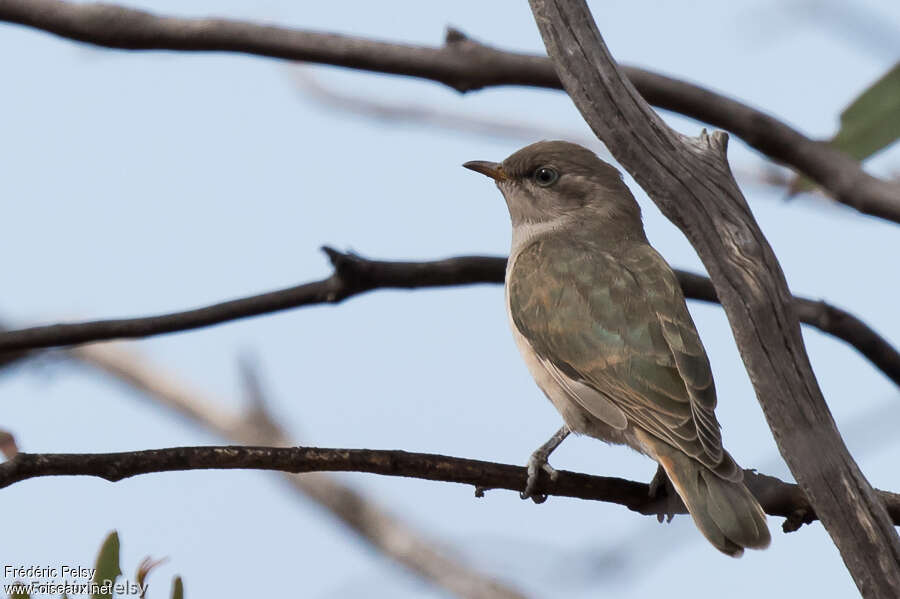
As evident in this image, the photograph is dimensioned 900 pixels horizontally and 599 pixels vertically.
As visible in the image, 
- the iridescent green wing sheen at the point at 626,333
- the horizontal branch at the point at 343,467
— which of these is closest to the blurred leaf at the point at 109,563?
the horizontal branch at the point at 343,467

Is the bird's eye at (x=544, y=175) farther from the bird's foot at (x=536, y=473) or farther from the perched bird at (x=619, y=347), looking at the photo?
the bird's foot at (x=536, y=473)

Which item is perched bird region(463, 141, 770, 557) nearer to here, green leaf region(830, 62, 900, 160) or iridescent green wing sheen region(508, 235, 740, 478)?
iridescent green wing sheen region(508, 235, 740, 478)

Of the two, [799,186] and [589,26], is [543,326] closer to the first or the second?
[799,186]

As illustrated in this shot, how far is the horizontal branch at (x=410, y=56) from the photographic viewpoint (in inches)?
168

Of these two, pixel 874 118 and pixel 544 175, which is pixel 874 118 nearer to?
pixel 874 118

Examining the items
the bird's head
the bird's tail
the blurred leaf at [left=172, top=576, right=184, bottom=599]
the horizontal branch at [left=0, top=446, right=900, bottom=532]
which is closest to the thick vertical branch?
the horizontal branch at [left=0, top=446, right=900, bottom=532]

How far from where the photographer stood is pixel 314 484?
9.29 meters

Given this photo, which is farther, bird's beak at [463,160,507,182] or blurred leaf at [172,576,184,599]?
bird's beak at [463,160,507,182]

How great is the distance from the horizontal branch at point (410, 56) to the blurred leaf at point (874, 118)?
263mm

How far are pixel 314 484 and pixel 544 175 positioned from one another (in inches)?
173

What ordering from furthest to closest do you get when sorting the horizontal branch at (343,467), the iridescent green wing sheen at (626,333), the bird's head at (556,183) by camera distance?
the bird's head at (556,183), the iridescent green wing sheen at (626,333), the horizontal branch at (343,467)

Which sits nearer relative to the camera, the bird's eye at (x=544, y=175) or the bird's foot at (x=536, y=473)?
the bird's foot at (x=536, y=473)

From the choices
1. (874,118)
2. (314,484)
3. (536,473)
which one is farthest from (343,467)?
(314,484)

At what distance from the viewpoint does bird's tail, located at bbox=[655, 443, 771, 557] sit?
3.45 meters
